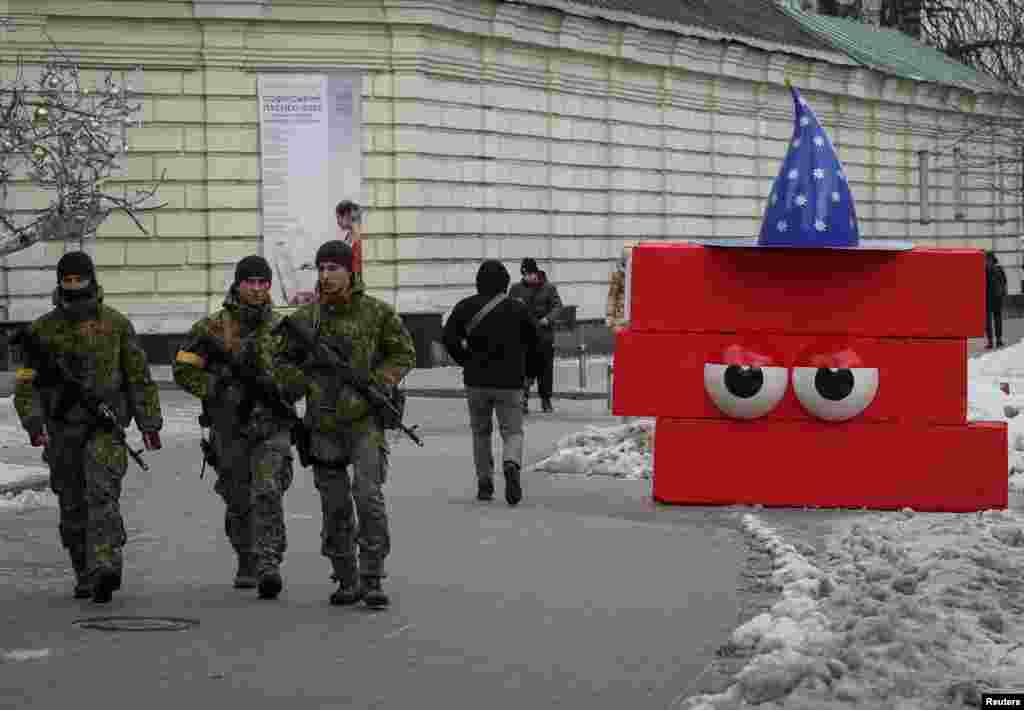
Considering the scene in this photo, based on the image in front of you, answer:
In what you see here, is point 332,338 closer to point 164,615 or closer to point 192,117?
point 164,615

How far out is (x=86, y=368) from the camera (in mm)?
10922

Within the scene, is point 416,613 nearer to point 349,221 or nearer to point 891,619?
point 891,619

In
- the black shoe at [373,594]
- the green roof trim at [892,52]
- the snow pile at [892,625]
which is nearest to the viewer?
the snow pile at [892,625]

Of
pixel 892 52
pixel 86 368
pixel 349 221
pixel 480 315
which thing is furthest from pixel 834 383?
pixel 892 52

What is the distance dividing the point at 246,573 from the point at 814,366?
500 cm

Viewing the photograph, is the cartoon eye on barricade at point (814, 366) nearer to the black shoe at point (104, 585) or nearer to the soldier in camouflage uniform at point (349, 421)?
the soldier in camouflage uniform at point (349, 421)

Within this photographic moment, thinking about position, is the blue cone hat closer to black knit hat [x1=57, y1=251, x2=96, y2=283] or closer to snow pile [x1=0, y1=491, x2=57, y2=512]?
snow pile [x1=0, y1=491, x2=57, y2=512]

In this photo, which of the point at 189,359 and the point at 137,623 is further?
the point at 189,359

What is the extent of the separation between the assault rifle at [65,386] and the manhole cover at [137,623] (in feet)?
3.30

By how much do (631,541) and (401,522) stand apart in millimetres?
1746

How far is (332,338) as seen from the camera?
10.7 meters


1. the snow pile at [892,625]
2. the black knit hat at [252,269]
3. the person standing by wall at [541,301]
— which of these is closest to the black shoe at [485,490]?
the snow pile at [892,625]

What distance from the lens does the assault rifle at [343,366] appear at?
10578 millimetres

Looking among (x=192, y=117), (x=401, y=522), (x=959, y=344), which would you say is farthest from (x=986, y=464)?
(x=192, y=117)
